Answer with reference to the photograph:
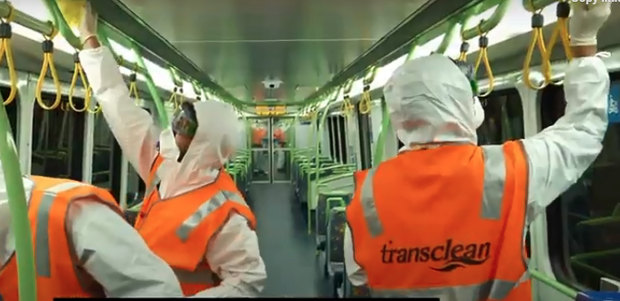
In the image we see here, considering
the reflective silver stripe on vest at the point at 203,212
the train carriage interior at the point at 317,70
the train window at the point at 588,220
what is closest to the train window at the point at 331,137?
the train carriage interior at the point at 317,70

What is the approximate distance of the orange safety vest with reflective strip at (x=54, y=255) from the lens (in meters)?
1.20

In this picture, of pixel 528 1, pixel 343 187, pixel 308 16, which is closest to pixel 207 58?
pixel 308 16

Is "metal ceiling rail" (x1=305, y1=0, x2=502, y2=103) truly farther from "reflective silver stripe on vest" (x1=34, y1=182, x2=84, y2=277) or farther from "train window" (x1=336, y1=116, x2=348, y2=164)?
"train window" (x1=336, y1=116, x2=348, y2=164)

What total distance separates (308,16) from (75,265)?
1.69 metres

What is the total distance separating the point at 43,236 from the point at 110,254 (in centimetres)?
16

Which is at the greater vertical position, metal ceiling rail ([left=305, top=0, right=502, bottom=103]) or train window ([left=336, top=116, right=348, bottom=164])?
metal ceiling rail ([left=305, top=0, right=502, bottom=103])

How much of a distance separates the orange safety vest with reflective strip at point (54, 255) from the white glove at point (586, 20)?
1324 mm

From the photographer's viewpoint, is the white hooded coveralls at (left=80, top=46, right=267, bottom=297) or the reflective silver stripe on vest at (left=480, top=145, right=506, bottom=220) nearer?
the reflective silver stripe on vest at (left=480, top=145, right=506, bottom=220)

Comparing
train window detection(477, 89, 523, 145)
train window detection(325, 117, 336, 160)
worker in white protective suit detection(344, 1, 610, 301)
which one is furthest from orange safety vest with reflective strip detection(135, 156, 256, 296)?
train window detection(325, 117, 336, 160)

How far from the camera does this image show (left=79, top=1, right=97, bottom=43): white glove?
5.63ft

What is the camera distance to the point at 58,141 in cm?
391

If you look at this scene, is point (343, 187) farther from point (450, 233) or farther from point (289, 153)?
point (450, 233)

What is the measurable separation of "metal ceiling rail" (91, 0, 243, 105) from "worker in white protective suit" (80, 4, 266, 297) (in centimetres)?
7

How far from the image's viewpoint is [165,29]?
9.15 ft
